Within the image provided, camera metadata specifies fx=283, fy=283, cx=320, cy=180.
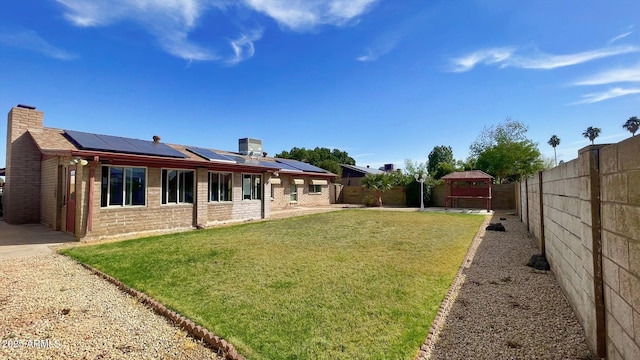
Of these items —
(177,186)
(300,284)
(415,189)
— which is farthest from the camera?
(415,189)

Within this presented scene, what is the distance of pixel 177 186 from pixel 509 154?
122ft

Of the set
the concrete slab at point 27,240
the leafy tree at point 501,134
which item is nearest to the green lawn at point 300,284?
the concrete slab at point 27,240

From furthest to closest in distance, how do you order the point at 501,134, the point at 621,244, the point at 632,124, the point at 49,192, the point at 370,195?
1. the point at 632,124
2. the point at 501,134
3. the point at 370,195
4. the point at 49,192
5. the point at 621,244

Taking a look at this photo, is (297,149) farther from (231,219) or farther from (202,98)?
(231,219)

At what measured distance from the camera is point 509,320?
4.15 m

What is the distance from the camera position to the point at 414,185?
25781 millimetres

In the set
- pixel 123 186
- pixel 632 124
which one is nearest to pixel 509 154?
pixel 123 186

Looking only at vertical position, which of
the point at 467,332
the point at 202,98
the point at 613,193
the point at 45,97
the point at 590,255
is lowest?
the point at 467,332

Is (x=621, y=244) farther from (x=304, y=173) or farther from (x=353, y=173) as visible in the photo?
(x=353, y=173)

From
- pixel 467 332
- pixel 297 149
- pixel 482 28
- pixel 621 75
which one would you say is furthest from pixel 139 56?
pixel 297 149

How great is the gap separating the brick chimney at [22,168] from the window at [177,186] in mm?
7028

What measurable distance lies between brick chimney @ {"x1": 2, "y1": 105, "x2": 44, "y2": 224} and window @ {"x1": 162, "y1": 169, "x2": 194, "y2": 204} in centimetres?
703

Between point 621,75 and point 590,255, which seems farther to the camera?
point 621,75

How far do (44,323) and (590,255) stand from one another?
7.05m
